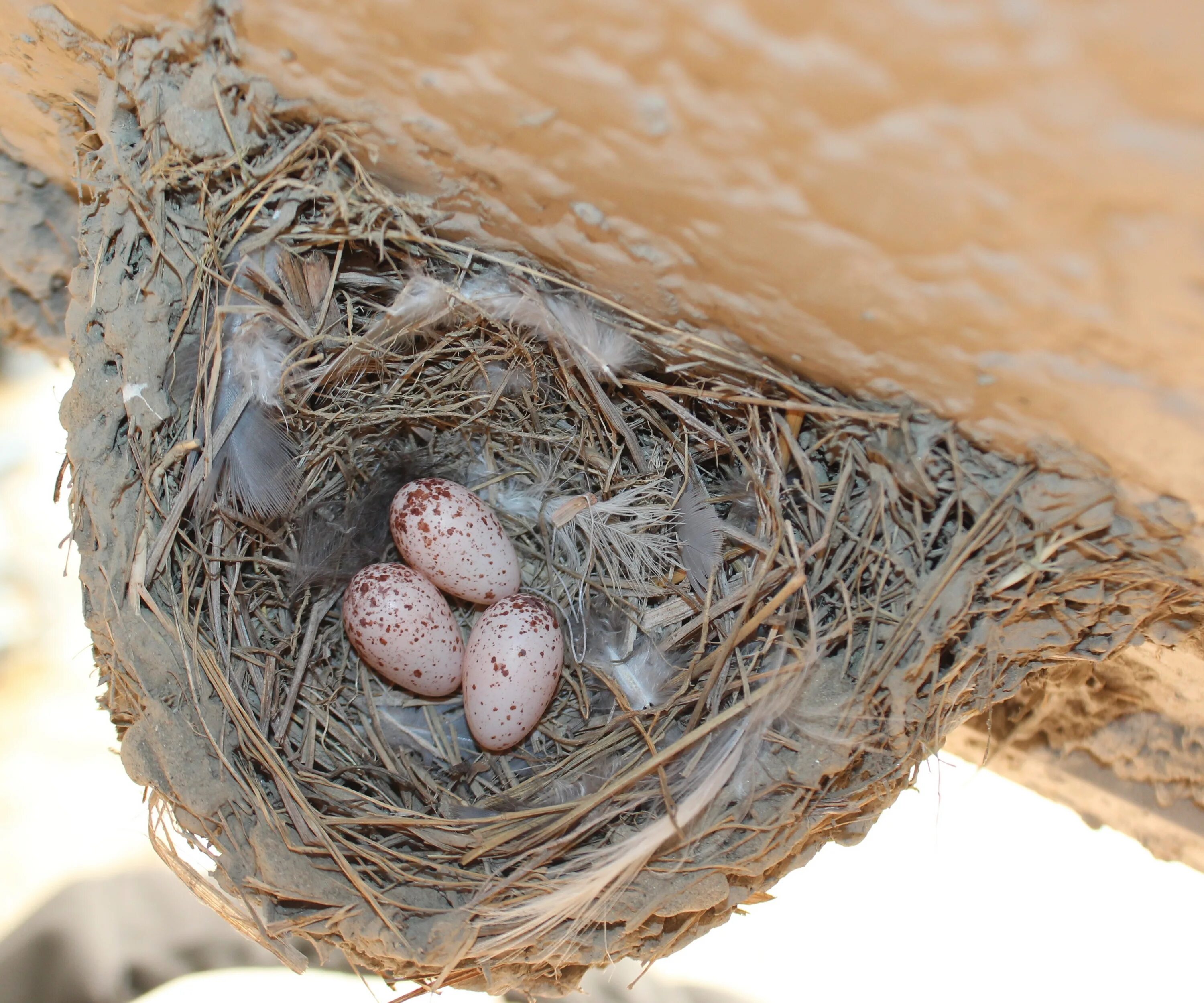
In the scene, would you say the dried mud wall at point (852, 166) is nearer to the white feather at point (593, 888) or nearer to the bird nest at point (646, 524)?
the bird nest at point (646, 524)

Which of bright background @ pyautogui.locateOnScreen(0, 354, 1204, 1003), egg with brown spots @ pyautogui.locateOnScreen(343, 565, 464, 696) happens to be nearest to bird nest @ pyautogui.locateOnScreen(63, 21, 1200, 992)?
egg with brown spots @ pyautogui.locateOnScreen(343, 565, 464, 696)

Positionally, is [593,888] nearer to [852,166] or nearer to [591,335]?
[591,335]

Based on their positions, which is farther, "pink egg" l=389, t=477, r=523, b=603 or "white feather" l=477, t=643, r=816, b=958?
"pink egg" l=389, t=477, r=523, b=603

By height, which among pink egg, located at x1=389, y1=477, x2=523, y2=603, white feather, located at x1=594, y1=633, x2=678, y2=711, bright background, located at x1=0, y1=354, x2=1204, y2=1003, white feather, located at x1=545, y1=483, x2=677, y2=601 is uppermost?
white feather, located at x1=545, y1=483, x2=677, y2=601

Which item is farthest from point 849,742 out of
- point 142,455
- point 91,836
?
point 91,836

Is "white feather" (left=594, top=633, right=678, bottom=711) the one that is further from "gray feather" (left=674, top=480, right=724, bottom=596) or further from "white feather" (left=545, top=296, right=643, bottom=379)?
"white feather" (left=545, top=296, right=643, bottom=379)

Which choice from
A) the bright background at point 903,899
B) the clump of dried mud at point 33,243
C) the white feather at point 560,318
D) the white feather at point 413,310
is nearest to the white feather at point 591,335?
the white feather at point 560,318
